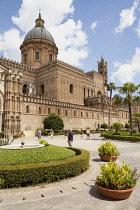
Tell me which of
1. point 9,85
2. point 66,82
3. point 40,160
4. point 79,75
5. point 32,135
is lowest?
point 32,135

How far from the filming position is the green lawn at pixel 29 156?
617 cm


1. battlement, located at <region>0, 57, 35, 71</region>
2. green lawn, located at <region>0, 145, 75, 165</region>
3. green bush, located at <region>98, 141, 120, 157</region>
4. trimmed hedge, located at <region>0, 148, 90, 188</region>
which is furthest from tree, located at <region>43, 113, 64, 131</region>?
trimmed hedge, located at <region>0, 148, 90, 188</region>

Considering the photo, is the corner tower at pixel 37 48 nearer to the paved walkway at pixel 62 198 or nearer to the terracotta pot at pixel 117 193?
the paved walkway at pixel 62 198

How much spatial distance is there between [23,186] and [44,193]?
96cm

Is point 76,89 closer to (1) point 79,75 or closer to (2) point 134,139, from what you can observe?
(1) point 79,75

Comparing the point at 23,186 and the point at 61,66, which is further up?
the point at 61,66

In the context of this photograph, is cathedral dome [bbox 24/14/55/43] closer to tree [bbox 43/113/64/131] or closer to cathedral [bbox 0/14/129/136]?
cathedral [bbox 0/14/129/136]

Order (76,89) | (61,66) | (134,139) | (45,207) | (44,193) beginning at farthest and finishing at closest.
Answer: (76,89)
(61,66)
(134,139)
(44,193)
(45,207)

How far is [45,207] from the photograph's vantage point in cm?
420

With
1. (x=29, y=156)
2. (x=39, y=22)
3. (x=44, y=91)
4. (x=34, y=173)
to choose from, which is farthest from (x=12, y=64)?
(x=34, y=173)

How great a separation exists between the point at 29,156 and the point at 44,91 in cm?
4223

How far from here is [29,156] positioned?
6.55 m

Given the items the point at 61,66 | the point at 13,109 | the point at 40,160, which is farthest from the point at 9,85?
the point at 40,160

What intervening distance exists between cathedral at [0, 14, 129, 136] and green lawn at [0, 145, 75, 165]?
22.8m
